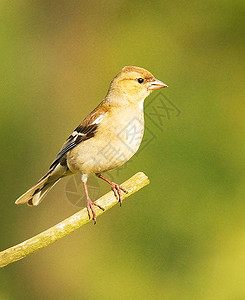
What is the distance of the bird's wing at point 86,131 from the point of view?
366 cm

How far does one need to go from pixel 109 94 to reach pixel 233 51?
10.5 ft

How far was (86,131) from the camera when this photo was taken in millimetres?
3744

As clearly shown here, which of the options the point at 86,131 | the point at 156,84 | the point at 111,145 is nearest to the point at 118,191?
the point at 111,145

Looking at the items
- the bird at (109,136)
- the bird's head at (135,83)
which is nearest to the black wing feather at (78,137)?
the bird at (109,136)

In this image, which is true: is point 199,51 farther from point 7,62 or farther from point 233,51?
point 7,62

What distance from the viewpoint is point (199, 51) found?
22.2ft

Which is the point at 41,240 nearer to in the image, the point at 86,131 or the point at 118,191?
the point at 118,191

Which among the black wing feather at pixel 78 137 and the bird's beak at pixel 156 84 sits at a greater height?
the bird's beak at pixel 156 84

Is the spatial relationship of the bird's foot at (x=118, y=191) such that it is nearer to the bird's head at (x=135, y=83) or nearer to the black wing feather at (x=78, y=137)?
the black wing feather at (x=78, y=137)

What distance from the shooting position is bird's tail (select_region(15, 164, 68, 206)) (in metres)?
3.65

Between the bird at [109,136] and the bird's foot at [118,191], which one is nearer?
the bird's foot at [118,191]

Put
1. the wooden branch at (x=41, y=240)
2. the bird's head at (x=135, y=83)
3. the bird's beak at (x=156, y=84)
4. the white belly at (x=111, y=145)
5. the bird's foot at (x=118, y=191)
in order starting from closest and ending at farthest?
the wooden branch at (x=41, y=240) < the bird's foot at (x=118, y=191) < the white belly at (x=111, y=145) < the bird's beak at (x=156, y=84) < the bird's head at (x=135, y=83)

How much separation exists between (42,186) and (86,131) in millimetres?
476

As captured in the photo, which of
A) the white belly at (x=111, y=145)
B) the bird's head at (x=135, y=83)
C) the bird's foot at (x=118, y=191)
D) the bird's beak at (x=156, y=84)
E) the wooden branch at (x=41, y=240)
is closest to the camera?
the wooden branch at (x=41, y=240)
